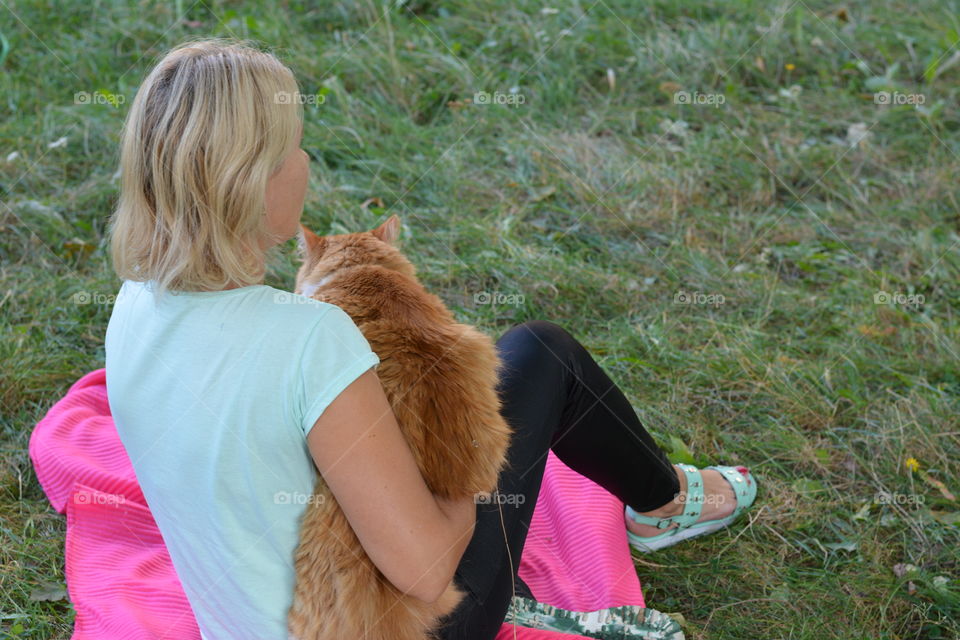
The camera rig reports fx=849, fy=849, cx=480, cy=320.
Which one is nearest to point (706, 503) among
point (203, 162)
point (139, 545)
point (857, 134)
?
point (139, 545)

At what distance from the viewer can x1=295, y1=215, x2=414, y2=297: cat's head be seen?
1955 mm

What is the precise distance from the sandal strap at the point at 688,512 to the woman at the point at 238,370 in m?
1.08

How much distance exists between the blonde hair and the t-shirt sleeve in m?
0.18

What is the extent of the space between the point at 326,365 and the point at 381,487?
213mm

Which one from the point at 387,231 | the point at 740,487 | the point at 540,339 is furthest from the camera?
the point at 740,487

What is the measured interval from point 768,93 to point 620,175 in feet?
3.87

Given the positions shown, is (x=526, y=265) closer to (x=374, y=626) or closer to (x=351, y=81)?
(x=351, y=81)

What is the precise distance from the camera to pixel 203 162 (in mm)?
1324

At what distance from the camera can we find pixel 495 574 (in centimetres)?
173

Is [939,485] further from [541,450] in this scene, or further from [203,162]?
[203,162]

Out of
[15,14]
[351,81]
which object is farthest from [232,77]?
[15,14]

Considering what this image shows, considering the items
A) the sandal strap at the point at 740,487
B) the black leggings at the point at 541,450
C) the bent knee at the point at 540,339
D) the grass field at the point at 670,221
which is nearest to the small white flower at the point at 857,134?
the grass field at the point at 670,221

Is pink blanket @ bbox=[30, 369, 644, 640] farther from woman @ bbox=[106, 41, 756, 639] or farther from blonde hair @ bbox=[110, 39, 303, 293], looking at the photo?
blonde hair @ bbox=[110, 39, 303, 293]

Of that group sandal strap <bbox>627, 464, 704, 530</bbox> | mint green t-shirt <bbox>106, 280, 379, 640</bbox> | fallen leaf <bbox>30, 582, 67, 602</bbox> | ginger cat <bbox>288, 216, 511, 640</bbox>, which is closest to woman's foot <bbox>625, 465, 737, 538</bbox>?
sandal strap <bbox>627, 464, 704, 530</bbox>
